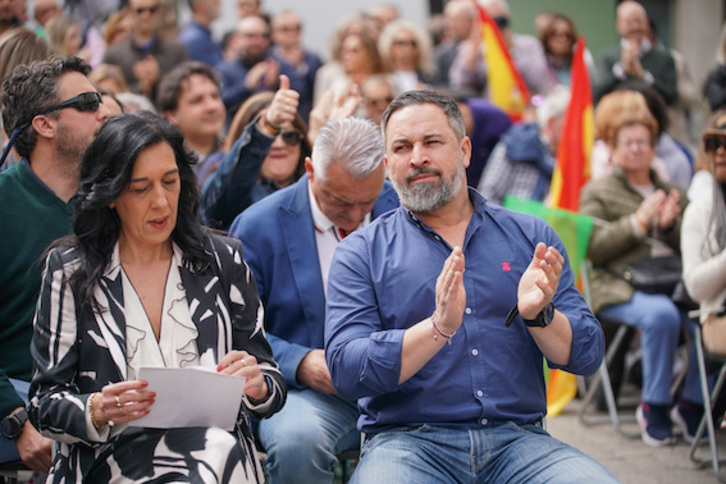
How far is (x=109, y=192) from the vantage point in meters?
3.08

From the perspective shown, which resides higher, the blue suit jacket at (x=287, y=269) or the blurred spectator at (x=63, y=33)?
the blurred spectator at (x=63, y=33)

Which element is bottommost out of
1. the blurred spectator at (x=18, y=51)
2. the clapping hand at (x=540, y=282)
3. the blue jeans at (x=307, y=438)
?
the blue jeans at (x=307, y=438)

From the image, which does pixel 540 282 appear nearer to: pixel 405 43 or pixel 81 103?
pixel 81 103

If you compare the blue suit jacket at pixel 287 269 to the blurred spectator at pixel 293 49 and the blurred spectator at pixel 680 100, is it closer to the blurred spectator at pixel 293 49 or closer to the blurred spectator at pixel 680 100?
the blurred spectator at pixel 293 49

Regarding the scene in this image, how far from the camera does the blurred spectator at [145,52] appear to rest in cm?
782

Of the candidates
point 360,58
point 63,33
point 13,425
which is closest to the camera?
point 13,425

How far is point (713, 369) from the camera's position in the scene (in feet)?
16.4

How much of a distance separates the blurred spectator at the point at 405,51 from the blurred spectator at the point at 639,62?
167 centimetres

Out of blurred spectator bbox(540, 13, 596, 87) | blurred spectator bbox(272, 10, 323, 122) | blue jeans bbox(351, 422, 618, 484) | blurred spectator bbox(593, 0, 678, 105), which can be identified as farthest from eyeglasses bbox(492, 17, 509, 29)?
blue jeans bbox(351, 422, 618, 484)

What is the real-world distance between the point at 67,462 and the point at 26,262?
0.94 meters

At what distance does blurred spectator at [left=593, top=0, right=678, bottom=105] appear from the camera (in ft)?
27.6

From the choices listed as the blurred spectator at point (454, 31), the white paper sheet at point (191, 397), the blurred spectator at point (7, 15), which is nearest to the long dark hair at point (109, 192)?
the white paper sheet at point (191, 397)

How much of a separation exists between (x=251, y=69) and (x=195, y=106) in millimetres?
2575

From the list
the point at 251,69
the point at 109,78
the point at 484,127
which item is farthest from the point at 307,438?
the point at 251,69
